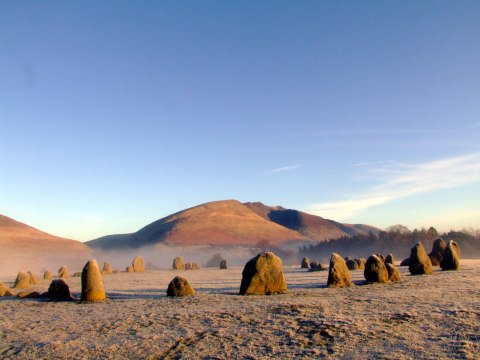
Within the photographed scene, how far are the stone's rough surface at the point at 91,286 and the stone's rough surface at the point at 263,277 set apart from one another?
544cm

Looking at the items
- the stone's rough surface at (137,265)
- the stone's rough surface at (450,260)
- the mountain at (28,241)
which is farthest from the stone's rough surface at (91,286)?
the mountain at (28,241)

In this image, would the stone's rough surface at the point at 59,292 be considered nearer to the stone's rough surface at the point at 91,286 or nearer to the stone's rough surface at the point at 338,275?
the stone's rough surface at the point at 91,286

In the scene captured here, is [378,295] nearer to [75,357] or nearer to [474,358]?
[474,358]

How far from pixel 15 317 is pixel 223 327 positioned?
731 cm

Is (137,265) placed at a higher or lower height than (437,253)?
lower

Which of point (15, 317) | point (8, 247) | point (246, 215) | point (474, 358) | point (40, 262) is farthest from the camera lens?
point (246, 215)

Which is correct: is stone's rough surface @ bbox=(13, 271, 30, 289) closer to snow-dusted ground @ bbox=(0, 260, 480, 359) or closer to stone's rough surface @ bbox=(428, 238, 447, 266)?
snow-dusted ground @ bbox=(0, 260, 480, 359)

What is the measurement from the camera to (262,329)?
31.7ft

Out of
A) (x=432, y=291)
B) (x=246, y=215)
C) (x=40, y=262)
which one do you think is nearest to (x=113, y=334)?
(x=432, y=291)

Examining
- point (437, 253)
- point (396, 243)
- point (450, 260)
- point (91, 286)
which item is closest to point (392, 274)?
point (450, 260)

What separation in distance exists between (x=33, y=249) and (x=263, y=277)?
86.8 meters

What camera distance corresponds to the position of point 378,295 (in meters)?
13.7

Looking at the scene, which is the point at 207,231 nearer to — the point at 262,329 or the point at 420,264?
the point at 420,264

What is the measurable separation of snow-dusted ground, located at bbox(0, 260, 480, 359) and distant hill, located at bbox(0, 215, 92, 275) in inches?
2469
